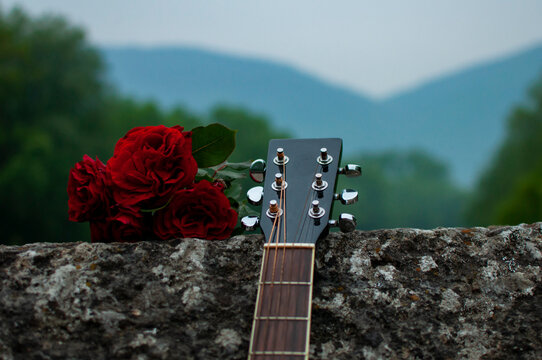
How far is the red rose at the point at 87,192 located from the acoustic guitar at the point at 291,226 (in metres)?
0.45

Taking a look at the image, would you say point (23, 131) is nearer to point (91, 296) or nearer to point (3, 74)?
point (3, 74)

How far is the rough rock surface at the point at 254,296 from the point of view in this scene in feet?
4.47

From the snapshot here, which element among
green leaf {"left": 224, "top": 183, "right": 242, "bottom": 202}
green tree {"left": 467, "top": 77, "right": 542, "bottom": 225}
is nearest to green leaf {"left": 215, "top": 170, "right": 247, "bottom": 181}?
green leaf {"left": 224, "top": 183, "right": 242, "bottom": 202}

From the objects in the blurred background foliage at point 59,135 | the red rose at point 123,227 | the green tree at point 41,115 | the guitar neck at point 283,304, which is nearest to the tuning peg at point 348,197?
the guitar neck at point 283,304

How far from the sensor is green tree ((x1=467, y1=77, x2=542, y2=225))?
2128cm

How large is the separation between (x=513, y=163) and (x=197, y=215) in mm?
23360

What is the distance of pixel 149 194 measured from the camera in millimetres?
1672

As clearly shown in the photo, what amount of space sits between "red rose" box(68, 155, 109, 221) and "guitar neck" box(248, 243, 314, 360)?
55 centimetres

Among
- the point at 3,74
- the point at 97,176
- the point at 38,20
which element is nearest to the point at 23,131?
the point at 3,74

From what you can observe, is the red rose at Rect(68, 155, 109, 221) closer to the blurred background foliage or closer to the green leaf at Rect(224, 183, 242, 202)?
the green leaf at Rect(224, 183, 242, 202)

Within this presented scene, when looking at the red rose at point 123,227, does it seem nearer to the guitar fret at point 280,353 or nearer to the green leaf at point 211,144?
the green leaf at point 211,144

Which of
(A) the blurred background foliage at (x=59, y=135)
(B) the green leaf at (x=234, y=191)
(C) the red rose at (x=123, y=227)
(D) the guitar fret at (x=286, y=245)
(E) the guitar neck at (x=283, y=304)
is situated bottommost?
(E) the guitar neck at (x=283, y=304)

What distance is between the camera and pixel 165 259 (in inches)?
59.9

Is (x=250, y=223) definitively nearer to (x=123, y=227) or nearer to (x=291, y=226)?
(x=291, y=226)
